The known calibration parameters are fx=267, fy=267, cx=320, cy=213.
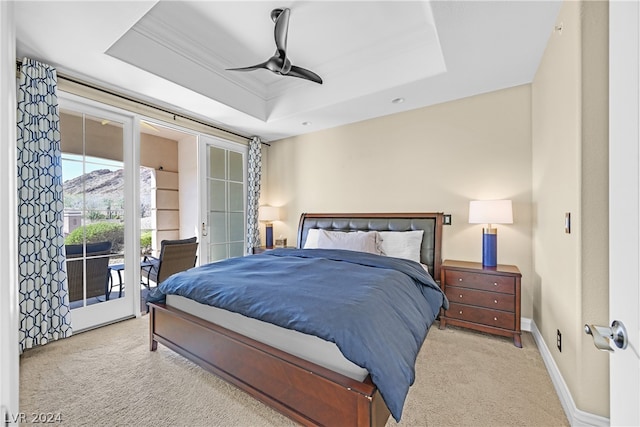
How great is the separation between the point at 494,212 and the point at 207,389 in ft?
9.41

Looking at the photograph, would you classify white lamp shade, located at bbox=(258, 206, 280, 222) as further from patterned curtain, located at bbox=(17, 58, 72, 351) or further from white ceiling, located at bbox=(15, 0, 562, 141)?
patterned curtain, located at bbox=(17, 58, 72, 351)

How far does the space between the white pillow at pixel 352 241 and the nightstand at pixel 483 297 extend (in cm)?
78

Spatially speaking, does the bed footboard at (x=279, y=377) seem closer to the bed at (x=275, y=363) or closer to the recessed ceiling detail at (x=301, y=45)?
the bed at (x=275, y=363)

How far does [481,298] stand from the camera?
260cm

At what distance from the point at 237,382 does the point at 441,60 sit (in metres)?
3.16

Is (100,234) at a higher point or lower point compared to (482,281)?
higher

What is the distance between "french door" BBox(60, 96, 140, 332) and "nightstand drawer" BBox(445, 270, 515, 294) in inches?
140

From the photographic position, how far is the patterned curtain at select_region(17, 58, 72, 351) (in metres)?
2.25

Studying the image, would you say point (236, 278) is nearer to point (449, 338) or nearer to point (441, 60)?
point (449, 338)

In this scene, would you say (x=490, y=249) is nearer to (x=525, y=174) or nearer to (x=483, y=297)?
(x=483, y=297)

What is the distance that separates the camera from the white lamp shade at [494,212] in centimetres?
258

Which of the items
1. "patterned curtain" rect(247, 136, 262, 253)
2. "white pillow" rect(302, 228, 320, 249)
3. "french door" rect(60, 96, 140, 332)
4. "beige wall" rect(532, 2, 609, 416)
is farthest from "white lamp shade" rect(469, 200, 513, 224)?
"french door" rect(60, 96, 140, 332)

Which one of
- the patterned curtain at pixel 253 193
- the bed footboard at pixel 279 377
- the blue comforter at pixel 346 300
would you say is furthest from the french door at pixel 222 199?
the bed footboard at pixel 279 377
